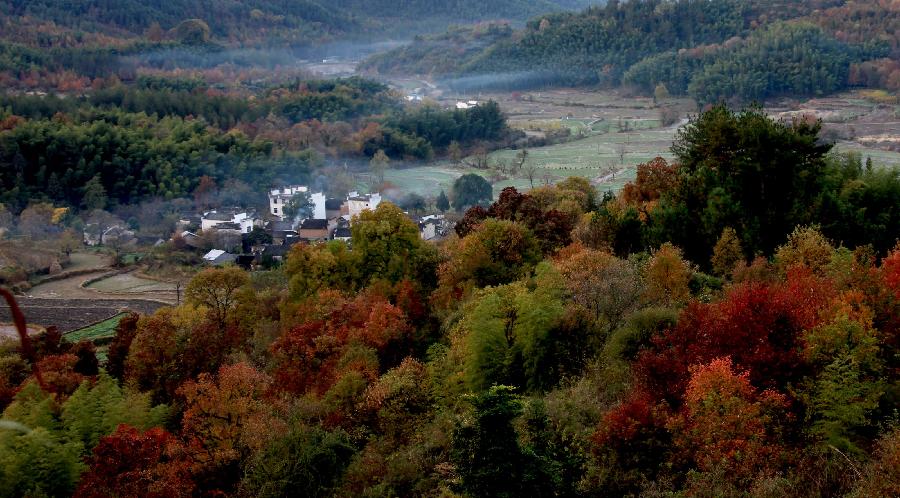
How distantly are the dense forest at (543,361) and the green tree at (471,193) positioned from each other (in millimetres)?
16200

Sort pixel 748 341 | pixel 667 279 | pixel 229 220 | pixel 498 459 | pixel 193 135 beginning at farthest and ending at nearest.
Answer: pixel 193 135 → pixel 229 220 → pixel 667 279 → pixel 748 341 → pixel 498 459

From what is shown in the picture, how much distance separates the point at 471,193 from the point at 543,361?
26.3 meters

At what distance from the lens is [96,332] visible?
24672 millimetres

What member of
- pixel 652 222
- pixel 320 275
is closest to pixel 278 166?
pixel 320 275

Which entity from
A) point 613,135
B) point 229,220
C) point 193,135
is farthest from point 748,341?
point 193,135

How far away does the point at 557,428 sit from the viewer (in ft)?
29.0

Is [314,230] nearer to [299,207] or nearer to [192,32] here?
[299,207]

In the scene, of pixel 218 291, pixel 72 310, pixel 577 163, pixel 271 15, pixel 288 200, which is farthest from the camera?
pixel 271 15

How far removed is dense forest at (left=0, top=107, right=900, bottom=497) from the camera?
25.8 ft

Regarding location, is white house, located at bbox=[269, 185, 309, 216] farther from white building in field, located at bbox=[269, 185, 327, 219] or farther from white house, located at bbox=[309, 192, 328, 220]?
white house, located at bbox=[309, 192, 328, 220]

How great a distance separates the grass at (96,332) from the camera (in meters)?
23.9

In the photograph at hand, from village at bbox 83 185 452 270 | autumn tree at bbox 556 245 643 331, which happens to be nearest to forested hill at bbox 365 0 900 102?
village at bbox 83 185 452 270

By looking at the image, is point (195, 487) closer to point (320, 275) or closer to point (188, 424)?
point (188, 424)

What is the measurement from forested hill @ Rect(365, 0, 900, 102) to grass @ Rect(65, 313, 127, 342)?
1616 inches
